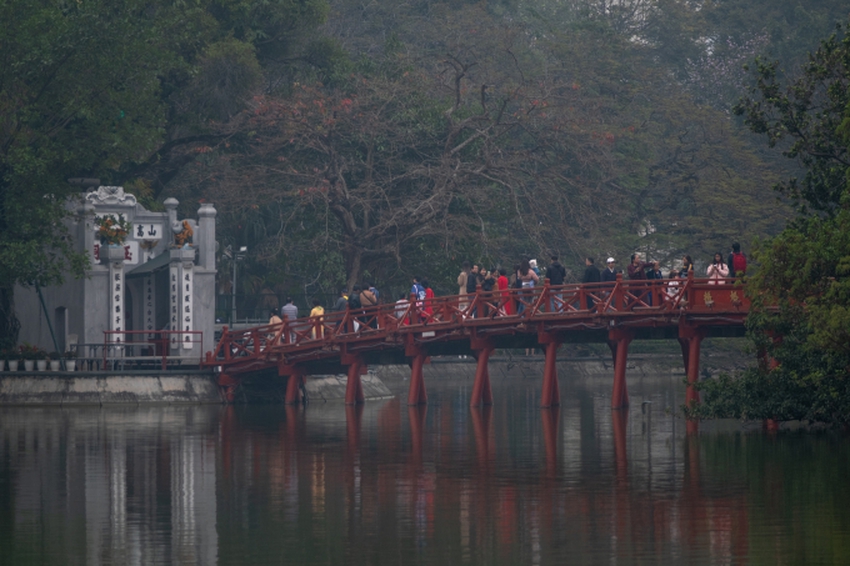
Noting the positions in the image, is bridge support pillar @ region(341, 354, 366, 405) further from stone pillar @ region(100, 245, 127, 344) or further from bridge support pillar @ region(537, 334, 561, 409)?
stone pillar @ region(100, 245, 127, 344)

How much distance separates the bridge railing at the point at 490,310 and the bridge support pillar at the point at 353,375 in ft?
2.32

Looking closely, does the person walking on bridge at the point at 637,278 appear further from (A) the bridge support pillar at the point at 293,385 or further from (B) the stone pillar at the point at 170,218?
(B) the stone pillar at the point at 170,218

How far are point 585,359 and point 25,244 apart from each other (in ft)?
86.3

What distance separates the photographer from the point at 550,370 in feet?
122

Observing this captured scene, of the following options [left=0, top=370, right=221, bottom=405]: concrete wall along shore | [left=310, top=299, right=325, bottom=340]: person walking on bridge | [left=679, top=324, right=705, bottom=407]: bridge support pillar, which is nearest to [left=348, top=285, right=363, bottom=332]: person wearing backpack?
[left=310, top=299, right=325, bottom=340]: person walking on bridge

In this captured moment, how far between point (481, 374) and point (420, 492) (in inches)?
687

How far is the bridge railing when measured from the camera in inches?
1312

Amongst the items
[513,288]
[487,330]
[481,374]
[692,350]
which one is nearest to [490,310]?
[487,330]

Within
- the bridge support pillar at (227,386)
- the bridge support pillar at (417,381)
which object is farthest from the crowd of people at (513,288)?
the bridge support pillar at (227,386)

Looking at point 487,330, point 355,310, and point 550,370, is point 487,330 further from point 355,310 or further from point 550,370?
point 355,310

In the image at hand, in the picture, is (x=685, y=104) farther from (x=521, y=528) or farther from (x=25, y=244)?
(x=521, y=528)

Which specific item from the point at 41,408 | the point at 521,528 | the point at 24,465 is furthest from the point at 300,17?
the point at 521,528

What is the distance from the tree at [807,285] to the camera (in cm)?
2602

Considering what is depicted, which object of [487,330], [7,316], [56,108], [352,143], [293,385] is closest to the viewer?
[487,330]
